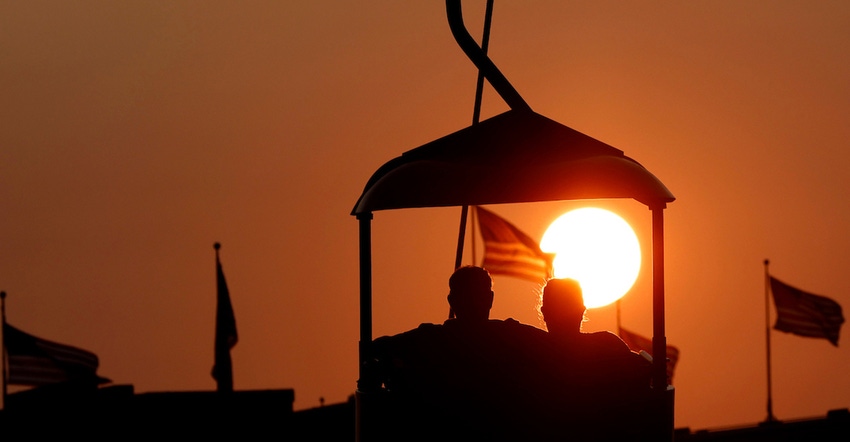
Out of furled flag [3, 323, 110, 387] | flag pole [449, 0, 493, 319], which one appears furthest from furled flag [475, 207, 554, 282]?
flag pole [449, 0, 493, 319]

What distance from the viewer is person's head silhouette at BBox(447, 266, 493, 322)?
8.74 m

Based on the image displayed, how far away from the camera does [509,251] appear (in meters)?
39.2

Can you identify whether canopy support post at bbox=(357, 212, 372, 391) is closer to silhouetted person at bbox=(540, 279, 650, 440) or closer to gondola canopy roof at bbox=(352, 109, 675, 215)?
gondola canopy roof at bbox=(352, 109, 675, 215)

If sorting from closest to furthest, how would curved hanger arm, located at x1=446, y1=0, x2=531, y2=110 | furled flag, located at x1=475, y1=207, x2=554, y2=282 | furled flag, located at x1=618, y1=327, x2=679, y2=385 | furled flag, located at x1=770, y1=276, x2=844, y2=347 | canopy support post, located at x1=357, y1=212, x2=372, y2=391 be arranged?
curved hanger arm, located at x1=446, y1=0, x2=531, y2=110 → canopy support post, located at x1=357, y1=212, x2=372, y2=391 → furled flag, located at x1=475, y1=207, x2=554, y2=282 → furled flag, located at x1=618, y1=327, x2=679, y2=385 → furled flag, located at x1=770, y1=276, x2=844, y2=347

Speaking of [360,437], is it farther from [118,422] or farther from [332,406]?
[332,406]

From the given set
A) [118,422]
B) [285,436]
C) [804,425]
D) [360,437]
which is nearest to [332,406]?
[285,436]

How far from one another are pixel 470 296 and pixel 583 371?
2.56 ft

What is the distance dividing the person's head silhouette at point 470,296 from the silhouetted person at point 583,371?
1.15 feet

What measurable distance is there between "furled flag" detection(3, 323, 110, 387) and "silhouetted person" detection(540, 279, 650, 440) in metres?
28.3

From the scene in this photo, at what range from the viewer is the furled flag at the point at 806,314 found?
4231cm

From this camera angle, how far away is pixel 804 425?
188ft

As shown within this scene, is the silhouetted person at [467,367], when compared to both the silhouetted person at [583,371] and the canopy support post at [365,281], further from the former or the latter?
the canopy support post at [365,281]

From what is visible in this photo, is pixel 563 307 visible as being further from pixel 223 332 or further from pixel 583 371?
pixel 223 332

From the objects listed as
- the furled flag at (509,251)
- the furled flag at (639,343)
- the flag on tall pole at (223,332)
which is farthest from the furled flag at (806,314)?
the flag on tall pole at (223,332)
